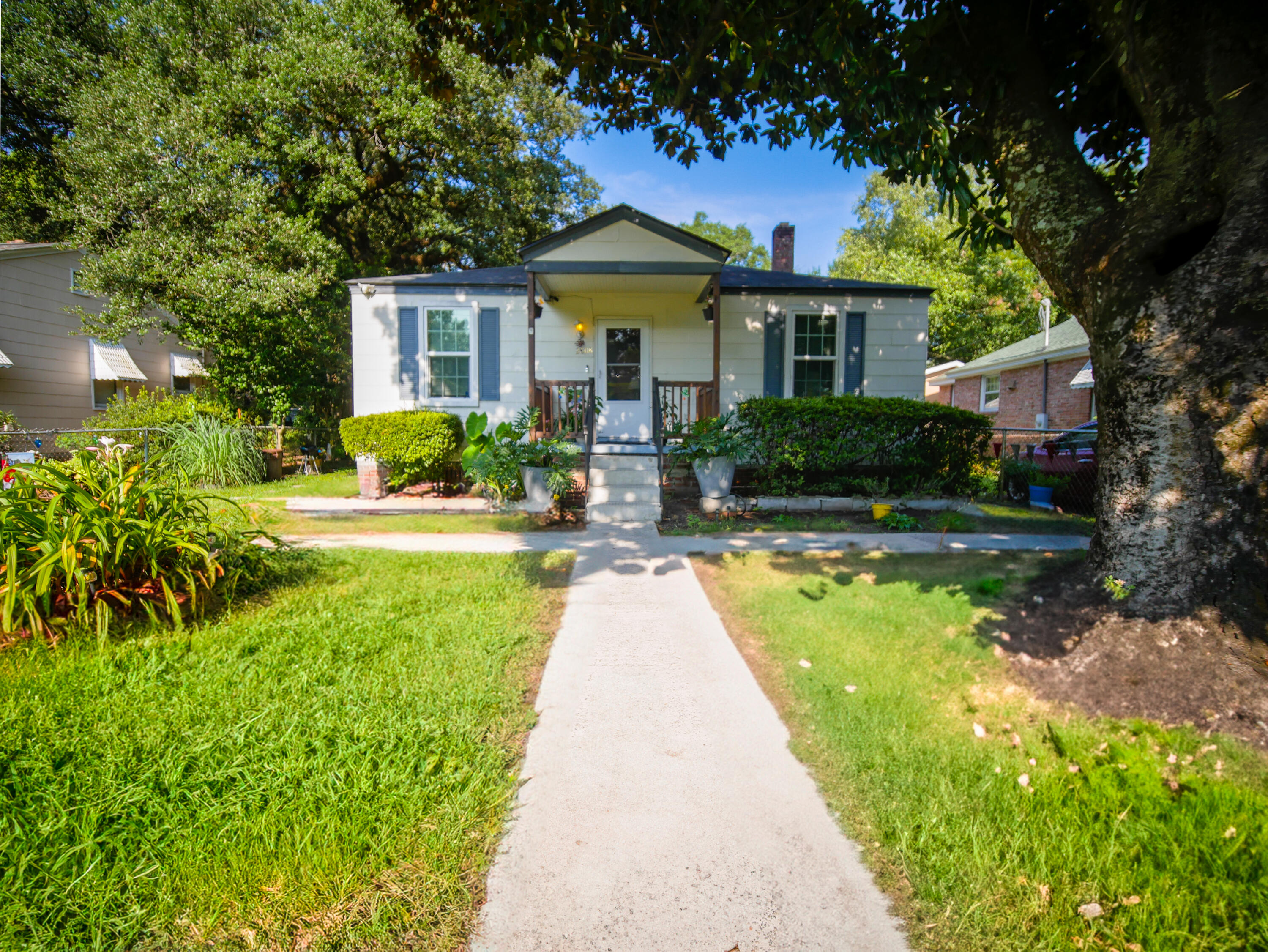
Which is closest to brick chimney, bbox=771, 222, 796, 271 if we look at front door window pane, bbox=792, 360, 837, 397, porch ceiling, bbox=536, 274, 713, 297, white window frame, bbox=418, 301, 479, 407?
front door window pane, bbox=792, 360, 837, 397

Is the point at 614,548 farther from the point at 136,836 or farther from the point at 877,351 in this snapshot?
the point at 877,351

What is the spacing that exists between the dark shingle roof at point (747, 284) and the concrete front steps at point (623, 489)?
3.98 meters

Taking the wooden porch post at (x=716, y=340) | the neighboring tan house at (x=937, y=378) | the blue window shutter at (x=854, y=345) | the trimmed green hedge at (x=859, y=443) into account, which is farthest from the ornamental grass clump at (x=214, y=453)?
the neighboring tan house at (x=937, y=378)

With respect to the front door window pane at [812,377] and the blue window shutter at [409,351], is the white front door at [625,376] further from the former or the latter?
the blue window shutter at [409,351]

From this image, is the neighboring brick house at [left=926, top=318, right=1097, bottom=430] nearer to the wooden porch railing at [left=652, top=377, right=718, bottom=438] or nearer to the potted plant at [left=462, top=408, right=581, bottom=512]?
the wooden porch railing at [left=652, top=377, right=718, bottom=438]

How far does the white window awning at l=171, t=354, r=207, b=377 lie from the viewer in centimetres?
1769

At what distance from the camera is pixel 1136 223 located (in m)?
2.95

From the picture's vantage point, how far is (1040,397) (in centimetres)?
1856

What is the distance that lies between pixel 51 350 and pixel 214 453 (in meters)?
8.34

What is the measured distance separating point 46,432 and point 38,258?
762 cm

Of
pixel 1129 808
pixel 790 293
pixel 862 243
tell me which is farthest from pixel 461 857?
pixel 862 243

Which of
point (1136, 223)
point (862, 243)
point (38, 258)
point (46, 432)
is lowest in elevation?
point (46, 432)

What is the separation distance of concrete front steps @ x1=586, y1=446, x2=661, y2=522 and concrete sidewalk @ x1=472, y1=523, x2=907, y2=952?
424cm

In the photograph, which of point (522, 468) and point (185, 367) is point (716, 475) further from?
point (185, 367)
